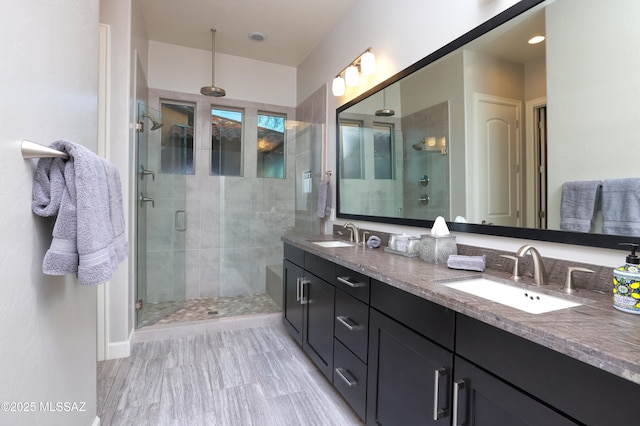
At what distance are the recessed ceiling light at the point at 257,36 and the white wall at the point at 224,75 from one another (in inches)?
20.0

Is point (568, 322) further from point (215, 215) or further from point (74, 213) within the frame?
point (215, 215)

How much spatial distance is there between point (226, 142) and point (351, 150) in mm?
1594

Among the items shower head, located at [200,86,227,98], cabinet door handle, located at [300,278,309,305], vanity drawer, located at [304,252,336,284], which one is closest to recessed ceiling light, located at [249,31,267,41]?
shower head, located at [200,86,227,98]

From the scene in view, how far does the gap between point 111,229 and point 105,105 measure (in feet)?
5.62

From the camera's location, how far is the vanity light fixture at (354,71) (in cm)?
230

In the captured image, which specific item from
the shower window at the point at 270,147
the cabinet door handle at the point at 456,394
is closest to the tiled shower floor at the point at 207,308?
the shower window at the point at 270,147

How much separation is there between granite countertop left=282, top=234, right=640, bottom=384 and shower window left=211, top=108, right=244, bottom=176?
2.57m

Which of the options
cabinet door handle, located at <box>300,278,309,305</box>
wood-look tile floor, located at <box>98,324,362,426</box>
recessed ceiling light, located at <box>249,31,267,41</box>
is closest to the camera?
wood-look tile floor, located at <box>98,324,362,426</box>

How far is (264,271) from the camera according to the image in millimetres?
3357

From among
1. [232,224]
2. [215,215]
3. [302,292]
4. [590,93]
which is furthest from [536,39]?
[215,215]

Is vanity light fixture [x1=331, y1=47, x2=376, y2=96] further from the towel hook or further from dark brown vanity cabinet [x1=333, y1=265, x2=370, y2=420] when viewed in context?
the towel hook

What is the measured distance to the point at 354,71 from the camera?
2490mm

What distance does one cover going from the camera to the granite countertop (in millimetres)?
613

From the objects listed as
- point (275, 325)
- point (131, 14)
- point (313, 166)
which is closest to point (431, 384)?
point (275, 325)
